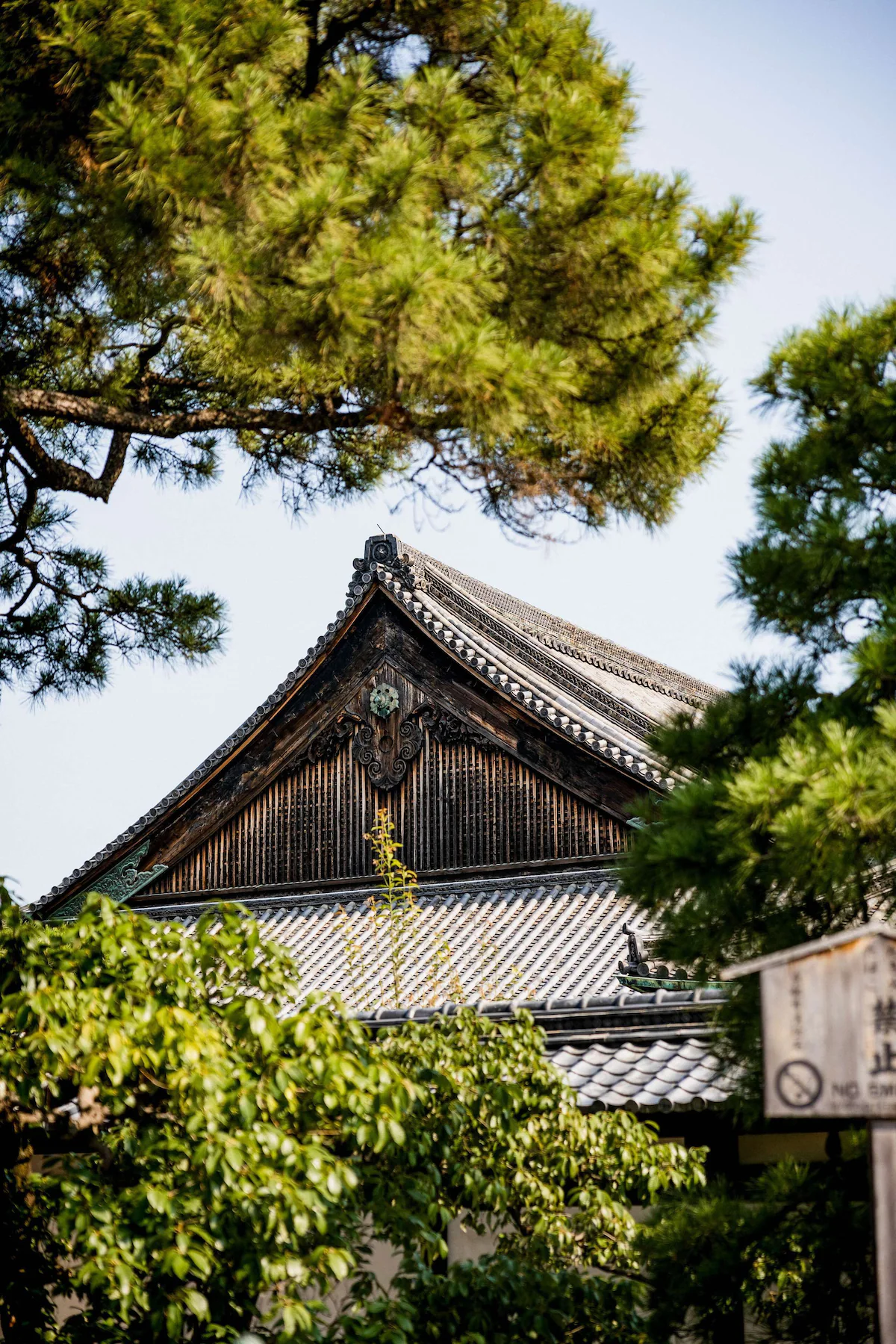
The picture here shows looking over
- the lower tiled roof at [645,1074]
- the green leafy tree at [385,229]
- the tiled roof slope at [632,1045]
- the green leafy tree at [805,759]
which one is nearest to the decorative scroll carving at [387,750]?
the tiled roof slope at [632,1045]

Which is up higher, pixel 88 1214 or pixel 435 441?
pixel 435 441

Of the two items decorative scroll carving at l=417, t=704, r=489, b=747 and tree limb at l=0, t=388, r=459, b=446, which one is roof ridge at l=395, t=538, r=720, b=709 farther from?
tree limb at l=0, t=388, r=459, b=446

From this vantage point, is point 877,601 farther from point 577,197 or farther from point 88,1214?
point 88,1214

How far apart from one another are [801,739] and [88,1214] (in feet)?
8.85

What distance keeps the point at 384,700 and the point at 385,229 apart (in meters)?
11.1

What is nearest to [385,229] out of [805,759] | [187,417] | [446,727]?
[187,417]

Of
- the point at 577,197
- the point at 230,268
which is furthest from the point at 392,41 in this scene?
the point at 230,268

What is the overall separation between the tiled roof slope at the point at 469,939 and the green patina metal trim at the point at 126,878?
5.13 ft

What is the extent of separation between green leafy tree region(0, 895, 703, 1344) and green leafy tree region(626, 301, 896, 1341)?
71 cm

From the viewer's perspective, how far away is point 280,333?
479 cm

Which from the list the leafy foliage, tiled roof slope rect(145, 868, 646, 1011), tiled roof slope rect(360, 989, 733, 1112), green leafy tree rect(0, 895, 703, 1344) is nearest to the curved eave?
tiled roof slope rect(145, 868, 646, 1011)

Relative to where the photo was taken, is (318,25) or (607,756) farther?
(607,756)

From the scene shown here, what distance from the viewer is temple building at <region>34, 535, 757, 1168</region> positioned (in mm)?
13656

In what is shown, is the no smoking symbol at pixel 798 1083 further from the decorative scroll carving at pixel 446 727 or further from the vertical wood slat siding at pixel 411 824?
the decorative scroll carving at pixel 446 727
